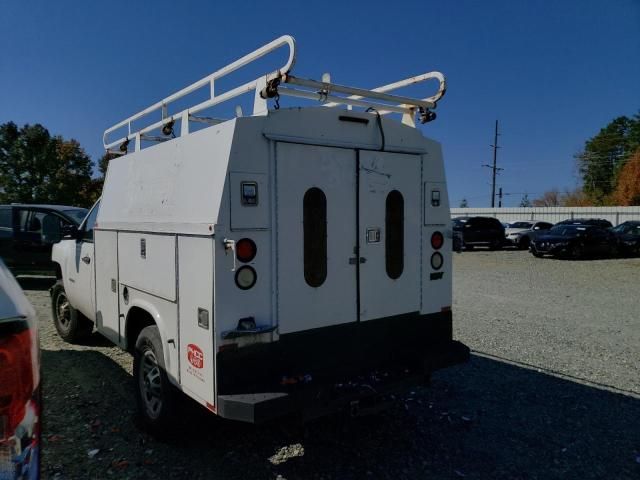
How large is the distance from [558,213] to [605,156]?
37859 millimetres

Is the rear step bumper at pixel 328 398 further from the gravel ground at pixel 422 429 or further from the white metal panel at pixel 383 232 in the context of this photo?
the white metal panel at pixel 383 232

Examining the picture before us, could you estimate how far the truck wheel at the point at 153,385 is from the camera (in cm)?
367

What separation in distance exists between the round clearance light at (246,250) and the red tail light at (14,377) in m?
1.62

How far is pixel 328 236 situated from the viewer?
3.58 metres

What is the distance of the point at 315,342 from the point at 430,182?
1778 millimetres

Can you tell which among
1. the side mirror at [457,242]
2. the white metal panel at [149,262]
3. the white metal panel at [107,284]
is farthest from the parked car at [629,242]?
the white metal panel at [149,262]

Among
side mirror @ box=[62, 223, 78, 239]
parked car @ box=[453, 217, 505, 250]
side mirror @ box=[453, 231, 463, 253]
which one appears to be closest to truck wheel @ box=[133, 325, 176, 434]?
side mirror @ box=[62, 223, 78, 239]

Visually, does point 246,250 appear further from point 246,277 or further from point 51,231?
point 51,231

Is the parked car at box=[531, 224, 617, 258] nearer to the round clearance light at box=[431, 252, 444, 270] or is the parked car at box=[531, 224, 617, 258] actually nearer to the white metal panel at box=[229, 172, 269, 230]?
the round clearance light at box=[431, 252, 444, 270]

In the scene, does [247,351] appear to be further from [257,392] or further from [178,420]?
[178,420]

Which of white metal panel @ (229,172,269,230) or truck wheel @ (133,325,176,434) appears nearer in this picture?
white metal panel @ (229,172,269,230)

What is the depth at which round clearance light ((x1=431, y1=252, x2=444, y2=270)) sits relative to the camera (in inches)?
168

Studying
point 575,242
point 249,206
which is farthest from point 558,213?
point 249,206

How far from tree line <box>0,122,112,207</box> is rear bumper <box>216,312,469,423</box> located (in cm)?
3710
